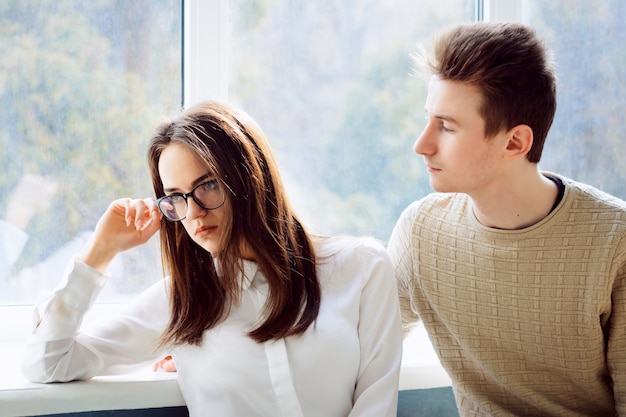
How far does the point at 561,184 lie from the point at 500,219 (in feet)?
0.60

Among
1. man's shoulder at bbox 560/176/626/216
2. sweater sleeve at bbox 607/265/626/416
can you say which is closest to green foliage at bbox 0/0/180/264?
man's shoulder at bbox 560/176/626/216

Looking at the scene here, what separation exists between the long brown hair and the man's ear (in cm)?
51

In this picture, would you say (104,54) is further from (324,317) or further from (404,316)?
(404,316)

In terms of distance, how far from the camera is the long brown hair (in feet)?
5.11

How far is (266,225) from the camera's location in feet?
5.20

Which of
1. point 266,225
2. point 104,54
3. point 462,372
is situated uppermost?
point 104,54

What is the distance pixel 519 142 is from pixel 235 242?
68cm

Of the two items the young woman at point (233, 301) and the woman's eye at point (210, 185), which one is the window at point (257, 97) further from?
the woman's eye at point (210, 185)

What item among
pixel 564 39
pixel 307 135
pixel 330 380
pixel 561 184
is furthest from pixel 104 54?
pixel 564 39

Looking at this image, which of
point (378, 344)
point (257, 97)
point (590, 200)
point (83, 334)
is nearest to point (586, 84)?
point (590, 200)

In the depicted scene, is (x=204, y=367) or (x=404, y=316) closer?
(x=204, y=367)

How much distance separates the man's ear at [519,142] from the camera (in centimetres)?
164

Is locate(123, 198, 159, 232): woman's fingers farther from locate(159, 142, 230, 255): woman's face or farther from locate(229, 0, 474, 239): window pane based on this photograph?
locate(229, 0, 474, 239): window pane

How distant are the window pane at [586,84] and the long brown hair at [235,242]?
1.15m
